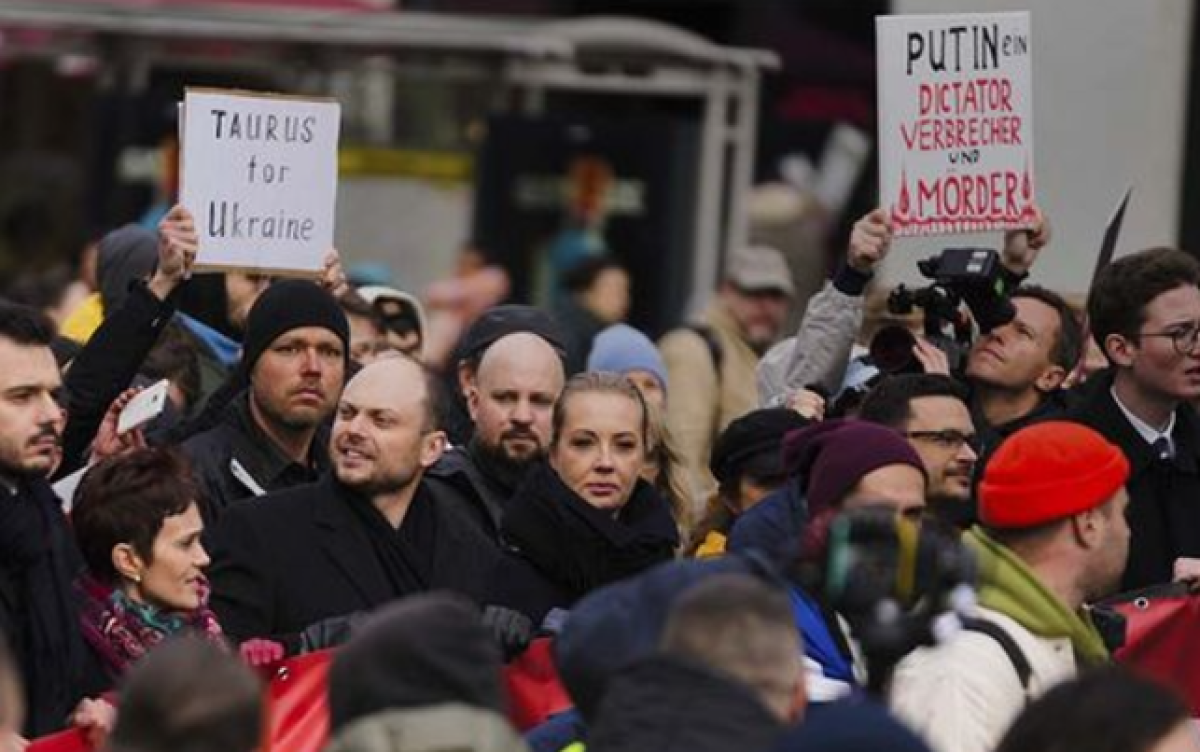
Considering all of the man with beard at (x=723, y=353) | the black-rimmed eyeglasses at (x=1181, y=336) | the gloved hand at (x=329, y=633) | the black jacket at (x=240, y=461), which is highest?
the black-rimmed eyeglasses at (x=1181, y=336)

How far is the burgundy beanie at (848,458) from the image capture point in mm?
10195

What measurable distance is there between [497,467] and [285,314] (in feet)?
2.41

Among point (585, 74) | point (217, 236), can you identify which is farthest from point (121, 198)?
point (217, 236)

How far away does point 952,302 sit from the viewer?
12328 mm

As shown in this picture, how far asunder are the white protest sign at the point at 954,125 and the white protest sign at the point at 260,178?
1632 millimetres

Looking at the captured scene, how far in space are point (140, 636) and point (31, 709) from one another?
331mm

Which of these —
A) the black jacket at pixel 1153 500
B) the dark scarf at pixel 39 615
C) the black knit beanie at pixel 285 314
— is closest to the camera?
the dark scarf at pixel 39 615

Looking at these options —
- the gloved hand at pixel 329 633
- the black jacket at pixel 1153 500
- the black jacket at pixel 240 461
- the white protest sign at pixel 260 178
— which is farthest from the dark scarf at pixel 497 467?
the black jacket at pixel 1153 500

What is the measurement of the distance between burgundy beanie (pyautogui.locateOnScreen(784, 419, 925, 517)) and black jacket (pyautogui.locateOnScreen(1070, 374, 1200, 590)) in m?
1.65

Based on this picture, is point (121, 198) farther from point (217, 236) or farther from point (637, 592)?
point (637, 592)

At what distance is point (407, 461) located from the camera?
11.4m

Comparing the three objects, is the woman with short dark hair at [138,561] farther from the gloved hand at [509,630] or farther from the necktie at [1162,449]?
the necktie at [1162,449]

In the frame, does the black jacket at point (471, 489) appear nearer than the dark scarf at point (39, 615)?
No

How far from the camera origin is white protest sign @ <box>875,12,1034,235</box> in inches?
501
